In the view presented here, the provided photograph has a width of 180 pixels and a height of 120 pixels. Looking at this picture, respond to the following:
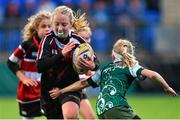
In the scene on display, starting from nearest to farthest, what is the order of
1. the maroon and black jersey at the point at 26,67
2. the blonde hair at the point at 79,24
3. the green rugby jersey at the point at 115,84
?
the green rugby jersey at the point at 115,84 → the blonde hair at the point at 79,24 → the maroon and black jersey at the point at 26,67

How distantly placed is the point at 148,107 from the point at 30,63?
18.4 feet

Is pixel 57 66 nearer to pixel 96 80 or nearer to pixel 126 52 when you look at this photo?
pixel 96 80

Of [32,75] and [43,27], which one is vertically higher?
[43,27]

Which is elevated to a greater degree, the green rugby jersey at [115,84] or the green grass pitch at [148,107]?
the green rugby jersey at [115,84]

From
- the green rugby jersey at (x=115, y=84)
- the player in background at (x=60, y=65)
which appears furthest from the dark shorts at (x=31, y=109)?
the green rugby jersey at (x=115, y=84)

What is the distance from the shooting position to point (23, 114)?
1156 cm

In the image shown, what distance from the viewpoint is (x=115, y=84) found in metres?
9.03

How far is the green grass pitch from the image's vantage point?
1477 cm

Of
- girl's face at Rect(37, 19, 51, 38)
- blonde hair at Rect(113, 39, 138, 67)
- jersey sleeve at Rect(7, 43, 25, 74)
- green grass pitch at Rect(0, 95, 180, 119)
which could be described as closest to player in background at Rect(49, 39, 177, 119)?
blonde hair at Rect(113, 39, 138, 67)

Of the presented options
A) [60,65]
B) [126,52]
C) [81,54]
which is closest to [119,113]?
[126,52]

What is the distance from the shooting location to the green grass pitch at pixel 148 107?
48.4 feet

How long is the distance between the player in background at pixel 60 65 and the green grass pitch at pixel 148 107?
4635 millimetres

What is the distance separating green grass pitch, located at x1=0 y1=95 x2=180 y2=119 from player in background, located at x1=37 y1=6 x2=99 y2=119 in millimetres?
4635

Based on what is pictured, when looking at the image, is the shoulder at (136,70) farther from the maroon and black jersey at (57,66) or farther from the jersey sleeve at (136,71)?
the maroon and black jersey at (57,66)
